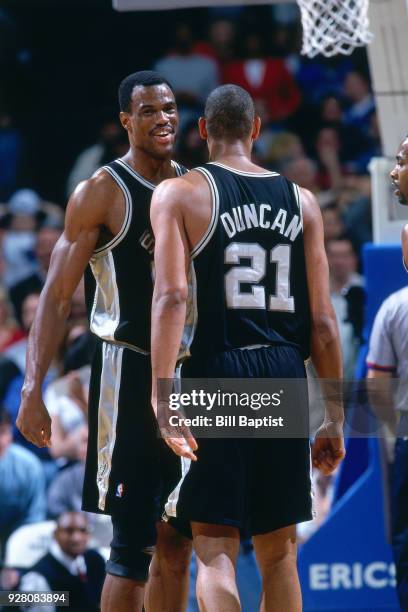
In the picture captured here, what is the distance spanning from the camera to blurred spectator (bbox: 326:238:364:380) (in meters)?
7.02

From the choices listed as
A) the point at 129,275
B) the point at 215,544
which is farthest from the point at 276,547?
the point at 129,275

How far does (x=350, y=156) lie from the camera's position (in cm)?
1141

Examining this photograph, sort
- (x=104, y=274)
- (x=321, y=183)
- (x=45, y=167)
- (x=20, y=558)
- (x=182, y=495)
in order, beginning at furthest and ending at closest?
1. (x=45, y=167)
2. (x=321, y=183)
3. (x=20, y=558)
4. (x=104, y=274)
5. (x=182, y=495)

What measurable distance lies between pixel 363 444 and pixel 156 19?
674cm

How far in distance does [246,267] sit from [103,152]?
6887mm

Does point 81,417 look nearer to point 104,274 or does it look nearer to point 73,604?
point 73,604

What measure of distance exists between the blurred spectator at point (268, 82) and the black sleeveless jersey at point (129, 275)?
687cm

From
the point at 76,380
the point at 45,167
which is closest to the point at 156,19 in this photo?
the point at 45,167

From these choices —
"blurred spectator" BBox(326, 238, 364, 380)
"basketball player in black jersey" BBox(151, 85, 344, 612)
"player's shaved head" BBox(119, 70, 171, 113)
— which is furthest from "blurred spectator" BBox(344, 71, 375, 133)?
"basketball player in black jersey" BBox(151, 85, 344, 612)

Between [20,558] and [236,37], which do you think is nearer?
[20,558]

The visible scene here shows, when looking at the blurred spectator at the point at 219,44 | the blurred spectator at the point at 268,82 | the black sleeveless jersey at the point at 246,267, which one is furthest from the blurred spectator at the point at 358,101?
the black sleeveless jersey at the point at 246,267

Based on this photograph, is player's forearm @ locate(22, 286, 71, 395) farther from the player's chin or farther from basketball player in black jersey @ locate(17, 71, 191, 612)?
the player's chin

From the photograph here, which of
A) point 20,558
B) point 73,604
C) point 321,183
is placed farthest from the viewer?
point 321,183

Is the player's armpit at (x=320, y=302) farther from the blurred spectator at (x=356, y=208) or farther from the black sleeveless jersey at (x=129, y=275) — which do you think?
the blurred spectator at (x=356, y=208)
